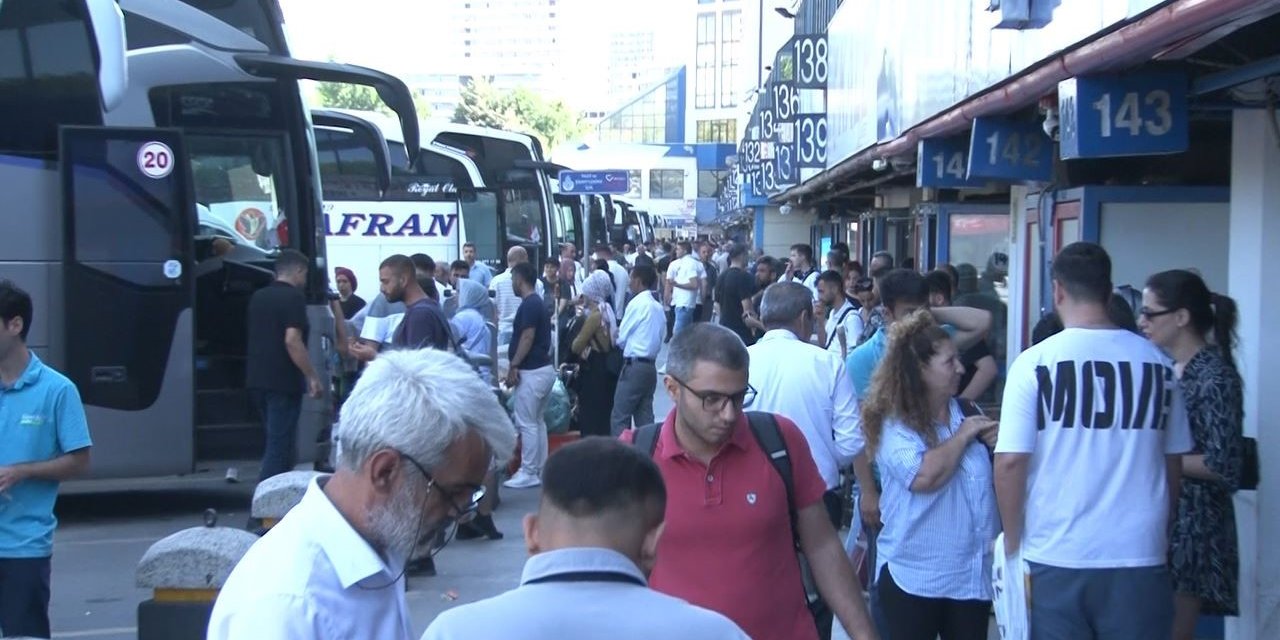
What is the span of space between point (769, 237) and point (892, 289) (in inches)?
1607

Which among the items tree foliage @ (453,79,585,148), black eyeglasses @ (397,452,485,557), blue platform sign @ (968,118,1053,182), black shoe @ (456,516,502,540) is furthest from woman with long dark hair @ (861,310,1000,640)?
tree foliage @ (453,79,585,148)

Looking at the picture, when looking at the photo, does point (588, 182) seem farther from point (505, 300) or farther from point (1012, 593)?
point (1012, 593)

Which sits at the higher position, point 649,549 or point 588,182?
point 588,182

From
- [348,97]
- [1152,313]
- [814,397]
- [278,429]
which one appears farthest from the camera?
[348,97]

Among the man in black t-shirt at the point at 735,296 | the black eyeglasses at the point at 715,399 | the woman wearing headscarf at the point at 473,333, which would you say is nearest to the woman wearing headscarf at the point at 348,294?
the woman wearing headscarf at the point at 473,333

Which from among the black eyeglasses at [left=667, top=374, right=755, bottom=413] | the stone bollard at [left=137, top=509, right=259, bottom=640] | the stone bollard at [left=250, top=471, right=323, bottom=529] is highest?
the black eyeglasses at [left=667, top=374, right=755, bottom=413]

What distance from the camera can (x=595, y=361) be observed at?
44.4 ft

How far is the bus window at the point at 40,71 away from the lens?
10633 millimetres

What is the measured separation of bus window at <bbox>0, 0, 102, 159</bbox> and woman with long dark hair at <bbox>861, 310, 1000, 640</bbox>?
739cm

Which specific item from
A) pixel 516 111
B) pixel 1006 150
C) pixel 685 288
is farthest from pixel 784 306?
pixel 516 111

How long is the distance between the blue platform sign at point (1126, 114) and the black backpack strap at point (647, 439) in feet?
10.2

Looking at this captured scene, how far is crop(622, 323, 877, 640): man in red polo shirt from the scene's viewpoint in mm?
4305

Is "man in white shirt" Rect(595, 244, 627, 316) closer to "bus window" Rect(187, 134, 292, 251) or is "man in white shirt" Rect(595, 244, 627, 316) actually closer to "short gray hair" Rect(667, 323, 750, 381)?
"bus window" Rect(187, 134, 292, 251)

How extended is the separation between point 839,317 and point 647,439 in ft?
22.5
